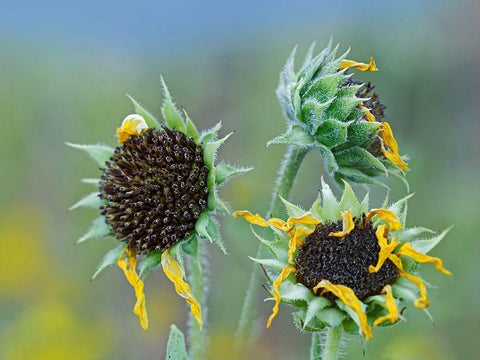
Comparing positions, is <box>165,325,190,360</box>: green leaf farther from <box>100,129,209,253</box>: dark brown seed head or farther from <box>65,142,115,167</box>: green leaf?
<box>65,142,115,167</box>: green leaf

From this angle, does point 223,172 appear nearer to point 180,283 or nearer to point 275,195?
point 275,195

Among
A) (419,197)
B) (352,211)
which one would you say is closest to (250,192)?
(419,197)

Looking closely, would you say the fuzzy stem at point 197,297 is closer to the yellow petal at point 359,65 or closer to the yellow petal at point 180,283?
the yellow petal at point 180,283

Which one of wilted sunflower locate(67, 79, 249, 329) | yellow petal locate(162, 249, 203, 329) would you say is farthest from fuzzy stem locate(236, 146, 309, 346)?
yellow petal locate(162, 249, 203, 329)

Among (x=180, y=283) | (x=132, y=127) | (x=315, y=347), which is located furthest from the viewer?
(x=132, y=127)

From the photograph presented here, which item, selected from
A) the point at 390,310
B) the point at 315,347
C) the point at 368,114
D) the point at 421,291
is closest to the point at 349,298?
the point at 390,310
